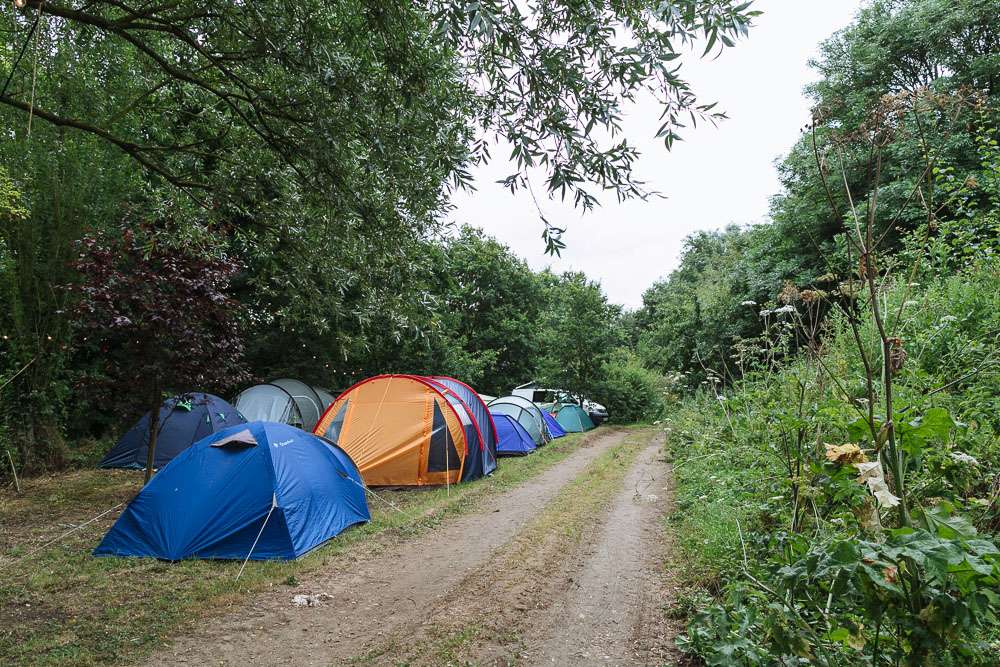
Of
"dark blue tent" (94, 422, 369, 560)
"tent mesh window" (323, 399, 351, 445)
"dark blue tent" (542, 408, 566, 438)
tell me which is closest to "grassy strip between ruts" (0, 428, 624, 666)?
"dark blue tent" (94, 422, 369, 560)

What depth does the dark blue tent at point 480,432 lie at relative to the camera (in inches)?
376

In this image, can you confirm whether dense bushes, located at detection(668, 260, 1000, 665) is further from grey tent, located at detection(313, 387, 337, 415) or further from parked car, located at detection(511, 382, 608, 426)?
parked car, located at detection(511, 382, 608, 426)

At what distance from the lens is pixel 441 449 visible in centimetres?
912

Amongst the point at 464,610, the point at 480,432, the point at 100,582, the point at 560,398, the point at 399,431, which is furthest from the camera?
the point at 560,398

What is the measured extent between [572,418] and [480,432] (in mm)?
10751

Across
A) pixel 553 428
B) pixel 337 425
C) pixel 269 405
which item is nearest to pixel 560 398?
pixel 553 428

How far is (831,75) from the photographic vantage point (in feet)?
51.1

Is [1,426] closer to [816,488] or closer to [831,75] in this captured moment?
[816,488]

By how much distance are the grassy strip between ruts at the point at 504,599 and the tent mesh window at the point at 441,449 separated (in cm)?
244

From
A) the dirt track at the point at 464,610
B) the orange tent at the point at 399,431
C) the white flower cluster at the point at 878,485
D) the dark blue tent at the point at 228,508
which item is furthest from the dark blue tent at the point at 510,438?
the white flower cluster at the point at 878,485

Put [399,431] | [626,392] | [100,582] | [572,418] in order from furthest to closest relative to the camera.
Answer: [626,392] → [572,418] → [399,431] → [100,582]

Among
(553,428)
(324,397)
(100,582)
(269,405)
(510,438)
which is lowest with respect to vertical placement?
(100,582)

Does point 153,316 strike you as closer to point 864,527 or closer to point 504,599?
point 504,599

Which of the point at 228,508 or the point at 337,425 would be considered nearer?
the point at 228,508
